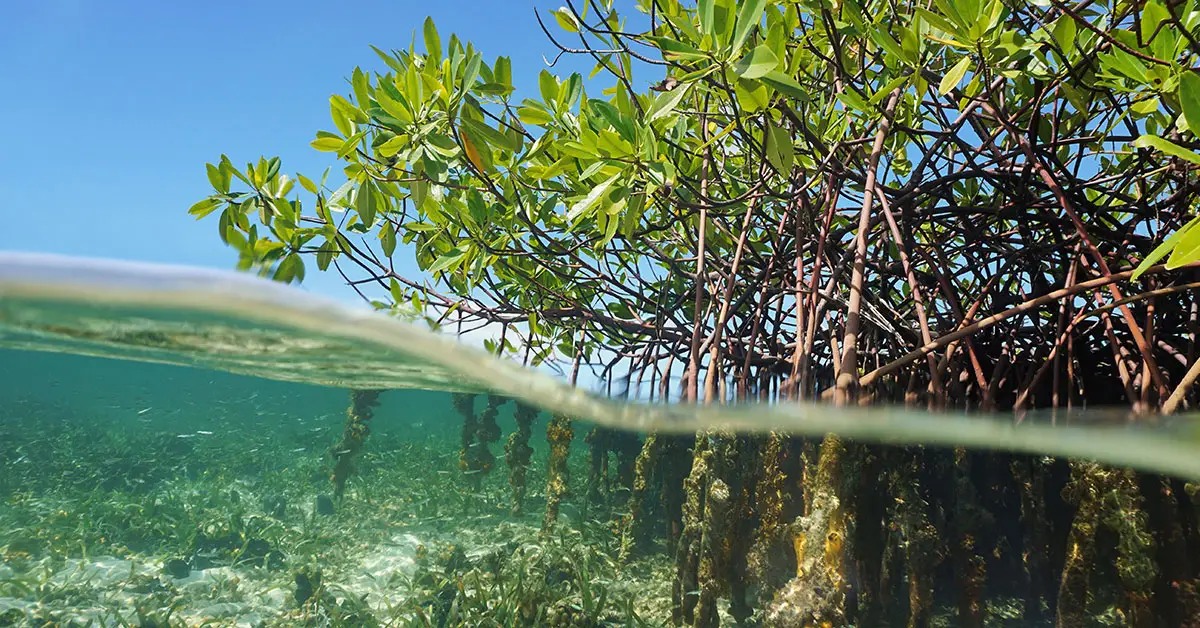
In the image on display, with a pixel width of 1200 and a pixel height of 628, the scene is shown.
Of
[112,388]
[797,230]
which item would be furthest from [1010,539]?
[112,388]

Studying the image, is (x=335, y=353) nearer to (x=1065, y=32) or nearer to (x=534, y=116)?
(x=534, y=116)

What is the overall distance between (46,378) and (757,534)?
233 centimetres

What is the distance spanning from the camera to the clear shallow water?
7.03 feet

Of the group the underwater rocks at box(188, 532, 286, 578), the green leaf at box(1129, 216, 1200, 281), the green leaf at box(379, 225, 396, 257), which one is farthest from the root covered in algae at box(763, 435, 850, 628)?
the green leaf at box(379, 225, 396, 257)

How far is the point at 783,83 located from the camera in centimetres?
190

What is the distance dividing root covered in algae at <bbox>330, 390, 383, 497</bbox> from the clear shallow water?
0.22 ft

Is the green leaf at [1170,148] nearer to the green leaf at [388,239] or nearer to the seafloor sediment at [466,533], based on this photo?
the seafloor sediment at [466,533]

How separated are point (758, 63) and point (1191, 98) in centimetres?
93

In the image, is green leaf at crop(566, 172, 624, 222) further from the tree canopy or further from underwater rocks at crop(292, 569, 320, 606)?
underwater rocks at crop(292, 569, 320, 606)

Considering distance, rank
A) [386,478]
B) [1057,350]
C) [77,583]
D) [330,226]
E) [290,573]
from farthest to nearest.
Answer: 1. [330,226]
2. [1057,350]
3. [386,478]
4. [290,573]
5. [77,583]

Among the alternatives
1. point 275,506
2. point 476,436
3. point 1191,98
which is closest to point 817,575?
point 476,436

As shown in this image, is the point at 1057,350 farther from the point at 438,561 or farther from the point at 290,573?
the point at 290,573

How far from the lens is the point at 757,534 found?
2.24 meters

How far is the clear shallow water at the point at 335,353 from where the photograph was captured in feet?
7.03
